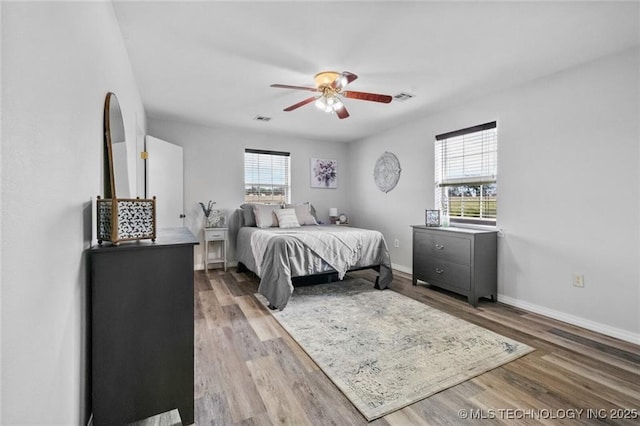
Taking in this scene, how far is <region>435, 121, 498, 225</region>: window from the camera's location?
365cm

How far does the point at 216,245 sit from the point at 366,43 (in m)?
3.84

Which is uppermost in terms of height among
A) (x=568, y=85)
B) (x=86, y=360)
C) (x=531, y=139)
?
(x=568, y=85)

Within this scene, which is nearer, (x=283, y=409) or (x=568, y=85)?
(x=283, y=409)

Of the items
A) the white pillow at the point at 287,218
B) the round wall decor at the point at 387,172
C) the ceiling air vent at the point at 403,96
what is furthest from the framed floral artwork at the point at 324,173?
the ceiling air vent at the point at 403,96

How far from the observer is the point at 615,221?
2623 millimetres

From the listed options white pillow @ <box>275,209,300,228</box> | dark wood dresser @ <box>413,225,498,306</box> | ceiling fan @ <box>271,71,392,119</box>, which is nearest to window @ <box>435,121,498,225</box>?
dark wood dresser @ <box>413,225,498,306</box>

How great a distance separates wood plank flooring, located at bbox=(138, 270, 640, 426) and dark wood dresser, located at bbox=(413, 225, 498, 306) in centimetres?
58

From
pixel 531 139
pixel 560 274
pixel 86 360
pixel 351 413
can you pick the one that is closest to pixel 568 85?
pixel 531 139

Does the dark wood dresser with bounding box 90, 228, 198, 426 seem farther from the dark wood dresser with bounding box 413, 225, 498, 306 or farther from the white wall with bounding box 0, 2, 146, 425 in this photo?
the dark wood dresser with bounding box 413, 225, 498, 306

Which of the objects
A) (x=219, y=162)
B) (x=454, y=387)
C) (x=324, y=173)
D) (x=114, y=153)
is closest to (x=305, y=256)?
(x=454, y=387)

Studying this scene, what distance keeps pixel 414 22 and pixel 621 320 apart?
290cm

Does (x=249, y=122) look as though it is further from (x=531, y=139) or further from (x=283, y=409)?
(x=283, y=409)

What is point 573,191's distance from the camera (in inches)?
114

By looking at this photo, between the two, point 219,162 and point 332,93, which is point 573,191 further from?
point 219,162
